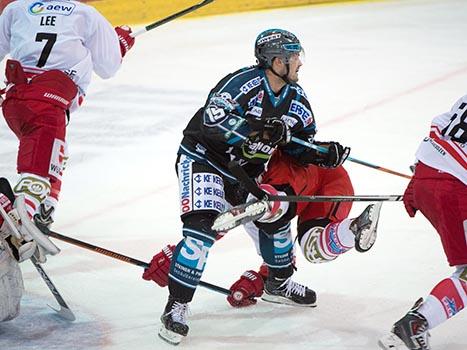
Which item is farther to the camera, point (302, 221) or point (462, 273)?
point (302, 221)

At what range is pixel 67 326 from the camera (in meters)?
4.03

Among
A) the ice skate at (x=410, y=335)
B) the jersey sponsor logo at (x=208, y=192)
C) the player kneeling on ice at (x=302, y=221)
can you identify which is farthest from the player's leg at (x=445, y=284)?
the jersey sponsor logo at (x=208, y=192)

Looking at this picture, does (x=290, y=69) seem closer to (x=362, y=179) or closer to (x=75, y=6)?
(x=75, y=6)

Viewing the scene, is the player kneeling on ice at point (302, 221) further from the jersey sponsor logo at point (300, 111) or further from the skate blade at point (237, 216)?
the jersey sponsor logo at point (300, 111)

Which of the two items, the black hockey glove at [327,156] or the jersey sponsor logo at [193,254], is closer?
the jersey sponsor logo at [193,254]

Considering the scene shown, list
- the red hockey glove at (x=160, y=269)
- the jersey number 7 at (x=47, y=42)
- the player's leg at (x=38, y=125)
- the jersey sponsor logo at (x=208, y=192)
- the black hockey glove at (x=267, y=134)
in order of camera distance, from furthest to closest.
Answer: the jersey number 7 at (x=47, y=42), the player's leg at (x=38, y=125), the red hockey glove at (x=160, y=269), the jersey sponsor logo at (x=208, y=192), the black hockey glove at (x=267, y=134)

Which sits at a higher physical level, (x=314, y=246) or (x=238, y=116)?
(x=238, y=116)

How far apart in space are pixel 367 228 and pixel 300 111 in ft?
1.57

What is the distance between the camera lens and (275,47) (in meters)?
3.96

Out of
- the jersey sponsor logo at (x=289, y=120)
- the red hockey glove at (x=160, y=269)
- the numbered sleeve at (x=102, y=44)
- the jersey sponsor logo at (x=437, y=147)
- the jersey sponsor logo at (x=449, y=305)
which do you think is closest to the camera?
the jersey sponsor logo at (x=449, y=305)

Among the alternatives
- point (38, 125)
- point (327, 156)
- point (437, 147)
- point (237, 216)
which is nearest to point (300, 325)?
point (237, 216)

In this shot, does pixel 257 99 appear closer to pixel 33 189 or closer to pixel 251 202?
pixel 251 202

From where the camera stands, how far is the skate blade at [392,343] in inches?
140

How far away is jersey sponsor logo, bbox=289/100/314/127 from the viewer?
13.2 feet
